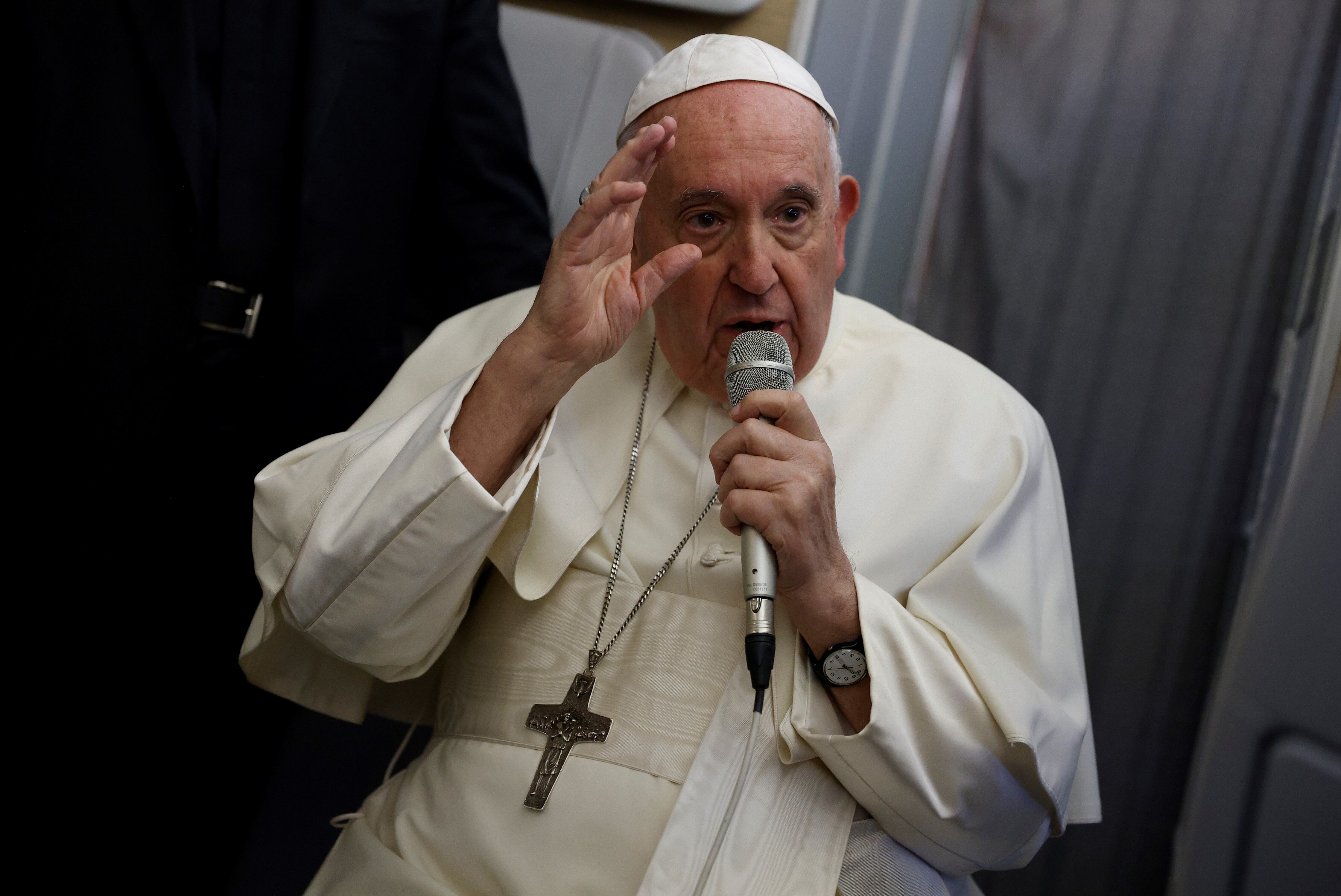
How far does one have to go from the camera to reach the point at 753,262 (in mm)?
1580

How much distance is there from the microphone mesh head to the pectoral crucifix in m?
0.51

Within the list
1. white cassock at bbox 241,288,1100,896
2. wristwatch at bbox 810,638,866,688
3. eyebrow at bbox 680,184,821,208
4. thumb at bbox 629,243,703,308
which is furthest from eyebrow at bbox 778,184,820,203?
wristwatch at bbox 810,638,866,688

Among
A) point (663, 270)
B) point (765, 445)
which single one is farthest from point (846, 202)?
point (765, 445)

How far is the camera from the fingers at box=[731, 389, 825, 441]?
1360 millimetres

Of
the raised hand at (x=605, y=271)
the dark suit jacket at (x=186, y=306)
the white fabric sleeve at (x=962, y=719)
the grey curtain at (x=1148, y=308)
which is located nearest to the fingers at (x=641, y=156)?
the raised hand at (x=605, y=271)

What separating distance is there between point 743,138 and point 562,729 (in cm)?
96

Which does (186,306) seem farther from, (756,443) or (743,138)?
(756,443)

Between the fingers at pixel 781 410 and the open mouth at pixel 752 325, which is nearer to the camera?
the fingers at pixel 781 410

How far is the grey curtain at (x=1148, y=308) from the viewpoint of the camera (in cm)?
223

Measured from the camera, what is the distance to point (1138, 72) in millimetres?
2344

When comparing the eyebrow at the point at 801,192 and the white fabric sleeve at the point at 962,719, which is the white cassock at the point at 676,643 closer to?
the white fabric sleeve at the point at 962,719

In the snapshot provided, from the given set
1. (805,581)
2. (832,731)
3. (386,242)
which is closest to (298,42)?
(386,242)

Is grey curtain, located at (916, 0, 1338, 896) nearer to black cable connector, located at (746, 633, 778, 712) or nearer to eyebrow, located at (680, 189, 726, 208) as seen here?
eyebrow, located at (680, 189, 726, 208)

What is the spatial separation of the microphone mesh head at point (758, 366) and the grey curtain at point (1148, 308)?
1.16 m
